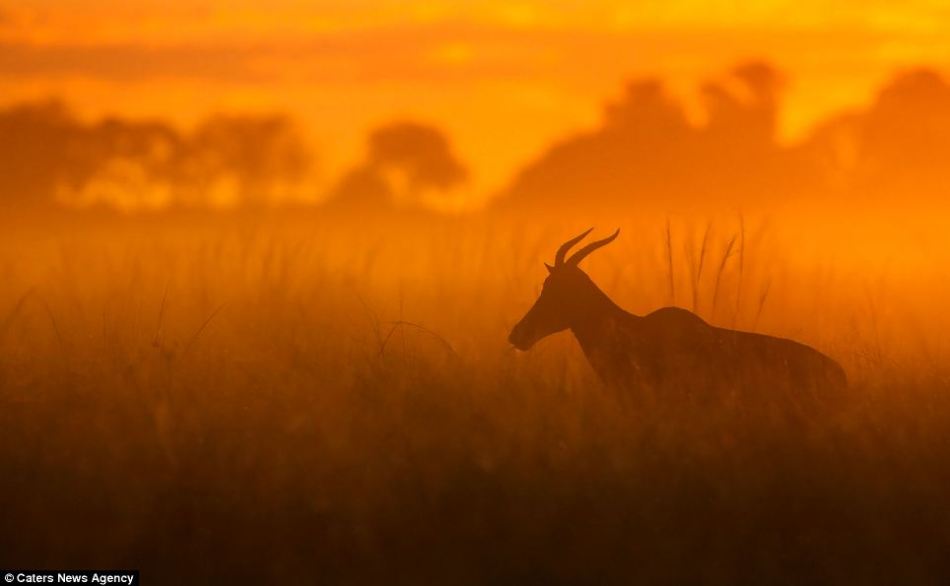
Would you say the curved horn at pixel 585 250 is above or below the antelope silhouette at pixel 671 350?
above

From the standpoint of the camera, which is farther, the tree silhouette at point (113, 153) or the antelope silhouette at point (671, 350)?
the tree silhouette at point (113, 153)

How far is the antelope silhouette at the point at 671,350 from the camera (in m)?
7.65

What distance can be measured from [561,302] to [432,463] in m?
1.96

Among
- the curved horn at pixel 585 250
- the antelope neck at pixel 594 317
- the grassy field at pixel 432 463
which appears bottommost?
the grassy field at pixel 432 463

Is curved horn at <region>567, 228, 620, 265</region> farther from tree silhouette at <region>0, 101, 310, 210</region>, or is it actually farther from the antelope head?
tree silhouette at <region>0, 101, 310, 210</region>

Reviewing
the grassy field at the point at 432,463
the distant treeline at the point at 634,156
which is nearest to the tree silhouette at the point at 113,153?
the distant treeline at the point at 634,156

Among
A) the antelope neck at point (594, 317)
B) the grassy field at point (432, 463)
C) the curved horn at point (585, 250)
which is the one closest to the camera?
the grassy field at point (432, 463)

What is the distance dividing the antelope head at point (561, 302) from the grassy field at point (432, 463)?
29 centimetres

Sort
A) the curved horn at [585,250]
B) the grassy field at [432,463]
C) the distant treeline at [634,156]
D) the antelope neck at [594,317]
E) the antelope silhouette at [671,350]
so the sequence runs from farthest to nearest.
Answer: the distant treeline at [634,156]
the antelope neck at [594,317]
the antelope silhouette at [671,350]
the curved horn at [585,250]
the grassy field at [432,463]

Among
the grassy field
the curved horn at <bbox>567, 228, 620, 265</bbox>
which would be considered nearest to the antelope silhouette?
the curved horn at <bbox>567, 228, 620, 265</bbox>

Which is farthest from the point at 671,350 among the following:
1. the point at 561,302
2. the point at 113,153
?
the point at 113,153

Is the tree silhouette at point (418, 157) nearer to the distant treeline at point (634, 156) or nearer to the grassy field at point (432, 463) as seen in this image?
the distant treeline at point (634, 156)

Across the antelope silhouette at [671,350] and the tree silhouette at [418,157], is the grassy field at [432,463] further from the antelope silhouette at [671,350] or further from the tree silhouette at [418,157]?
the tree silhouette at [418,157]

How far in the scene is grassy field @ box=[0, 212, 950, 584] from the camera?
5430 mm
